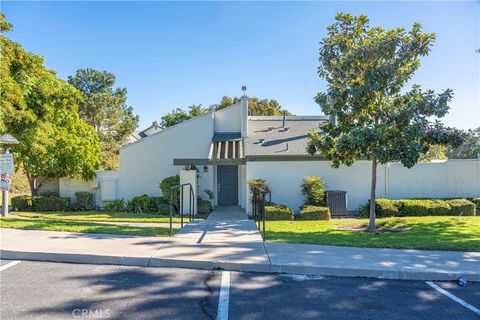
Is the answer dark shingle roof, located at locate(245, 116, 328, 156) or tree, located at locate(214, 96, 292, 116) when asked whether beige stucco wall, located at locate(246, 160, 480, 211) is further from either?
tree, located at locate(214, 96, 292, 116)

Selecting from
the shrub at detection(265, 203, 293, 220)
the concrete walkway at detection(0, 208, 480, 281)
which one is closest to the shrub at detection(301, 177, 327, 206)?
the shrub at detection(265, 203, 293, 220)

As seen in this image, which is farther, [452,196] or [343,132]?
[452,196]

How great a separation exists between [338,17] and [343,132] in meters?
3.56

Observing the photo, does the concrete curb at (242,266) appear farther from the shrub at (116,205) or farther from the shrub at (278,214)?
the shrub at (116,205)

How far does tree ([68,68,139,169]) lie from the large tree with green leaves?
12514mm

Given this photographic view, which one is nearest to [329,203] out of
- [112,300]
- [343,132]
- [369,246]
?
[343,132]

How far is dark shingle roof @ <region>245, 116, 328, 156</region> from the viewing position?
48.4 feet

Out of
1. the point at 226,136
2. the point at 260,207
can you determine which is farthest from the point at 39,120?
the point at 260,207

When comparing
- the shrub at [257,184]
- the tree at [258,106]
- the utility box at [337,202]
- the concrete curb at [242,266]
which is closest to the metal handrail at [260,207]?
the shrub at [257,184]

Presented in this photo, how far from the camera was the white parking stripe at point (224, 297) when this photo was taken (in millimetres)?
4016

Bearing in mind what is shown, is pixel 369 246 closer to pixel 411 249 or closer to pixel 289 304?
pixel 411 249

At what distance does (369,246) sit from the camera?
7.38 metres

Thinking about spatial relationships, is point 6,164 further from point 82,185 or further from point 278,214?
point 278,214

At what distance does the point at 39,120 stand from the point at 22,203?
13.5 feet
